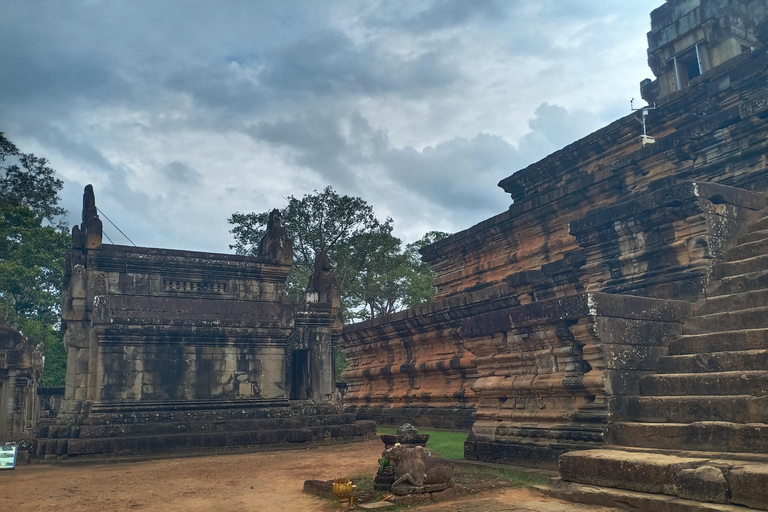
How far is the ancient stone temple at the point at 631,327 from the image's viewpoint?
212 inches

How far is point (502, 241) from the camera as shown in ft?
48.9

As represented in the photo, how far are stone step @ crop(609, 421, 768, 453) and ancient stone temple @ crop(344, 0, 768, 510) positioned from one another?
1 centimetres

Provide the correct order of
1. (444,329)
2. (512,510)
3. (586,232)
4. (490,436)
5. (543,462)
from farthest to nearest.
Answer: (444,329)
(586,232)
(490,436)
(543,462)
(512,510)

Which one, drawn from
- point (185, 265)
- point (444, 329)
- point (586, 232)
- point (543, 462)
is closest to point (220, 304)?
point (185, 265)

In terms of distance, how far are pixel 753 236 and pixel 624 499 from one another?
14.3ft

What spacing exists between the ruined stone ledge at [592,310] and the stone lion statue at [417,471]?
5.99ft

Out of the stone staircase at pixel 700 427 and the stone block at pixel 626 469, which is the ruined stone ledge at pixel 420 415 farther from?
the stone block at pixel 626 469

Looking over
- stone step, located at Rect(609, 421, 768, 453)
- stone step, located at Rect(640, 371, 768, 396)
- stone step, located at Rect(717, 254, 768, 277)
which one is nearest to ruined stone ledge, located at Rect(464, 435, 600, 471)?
stone step, located at Rect(609, 421, 768, 453)

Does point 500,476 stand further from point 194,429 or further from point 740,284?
point 194,429

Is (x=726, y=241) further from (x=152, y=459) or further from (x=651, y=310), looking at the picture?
(x=152, y=459)

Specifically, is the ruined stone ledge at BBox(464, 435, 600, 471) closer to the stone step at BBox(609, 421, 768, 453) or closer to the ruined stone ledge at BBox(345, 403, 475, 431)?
the stone step at BBox(609, 421, 768, 453)

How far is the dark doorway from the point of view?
14.9m

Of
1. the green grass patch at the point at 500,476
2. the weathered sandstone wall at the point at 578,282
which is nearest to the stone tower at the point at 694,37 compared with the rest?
the weathered sandstone wall at the point at 578,282

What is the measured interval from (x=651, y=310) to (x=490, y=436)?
87.7 inches
